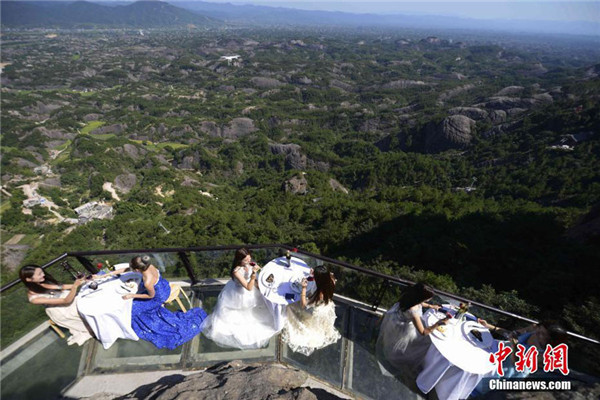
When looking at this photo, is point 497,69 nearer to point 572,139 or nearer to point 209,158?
point 572,139

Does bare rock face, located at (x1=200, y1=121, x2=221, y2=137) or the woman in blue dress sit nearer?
the woman in blue dress

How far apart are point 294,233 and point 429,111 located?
106 metres

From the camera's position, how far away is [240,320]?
475 cm

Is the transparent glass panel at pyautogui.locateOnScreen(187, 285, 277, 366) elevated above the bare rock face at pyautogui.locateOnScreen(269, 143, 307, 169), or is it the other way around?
the transparent glass panel at pyautogui.locateOnScreen(187, 285, 277, 366)

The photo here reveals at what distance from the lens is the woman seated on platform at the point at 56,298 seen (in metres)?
4.13

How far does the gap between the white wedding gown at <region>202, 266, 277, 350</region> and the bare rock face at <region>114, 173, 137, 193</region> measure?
6696 centimetres

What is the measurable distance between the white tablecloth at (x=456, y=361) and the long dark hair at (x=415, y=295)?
0.58 m

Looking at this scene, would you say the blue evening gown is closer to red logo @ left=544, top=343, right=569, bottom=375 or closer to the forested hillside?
red logo @ left=544, top=343, right=569, bottom=375

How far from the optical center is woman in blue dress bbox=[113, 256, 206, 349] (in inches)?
180

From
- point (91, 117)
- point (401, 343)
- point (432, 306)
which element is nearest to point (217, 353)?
point (401, 343)

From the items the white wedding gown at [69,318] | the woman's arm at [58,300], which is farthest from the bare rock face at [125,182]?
the woman's arm at [58,300]

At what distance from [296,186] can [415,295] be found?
4451 cm

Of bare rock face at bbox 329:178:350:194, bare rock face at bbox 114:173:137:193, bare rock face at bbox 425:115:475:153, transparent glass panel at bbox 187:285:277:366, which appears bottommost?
bare rock face at bbox 114:173:137:193

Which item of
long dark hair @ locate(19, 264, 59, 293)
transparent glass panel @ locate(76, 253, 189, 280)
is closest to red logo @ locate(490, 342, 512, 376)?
transparent glass panel @ locate(76, 253, 189, 280)
